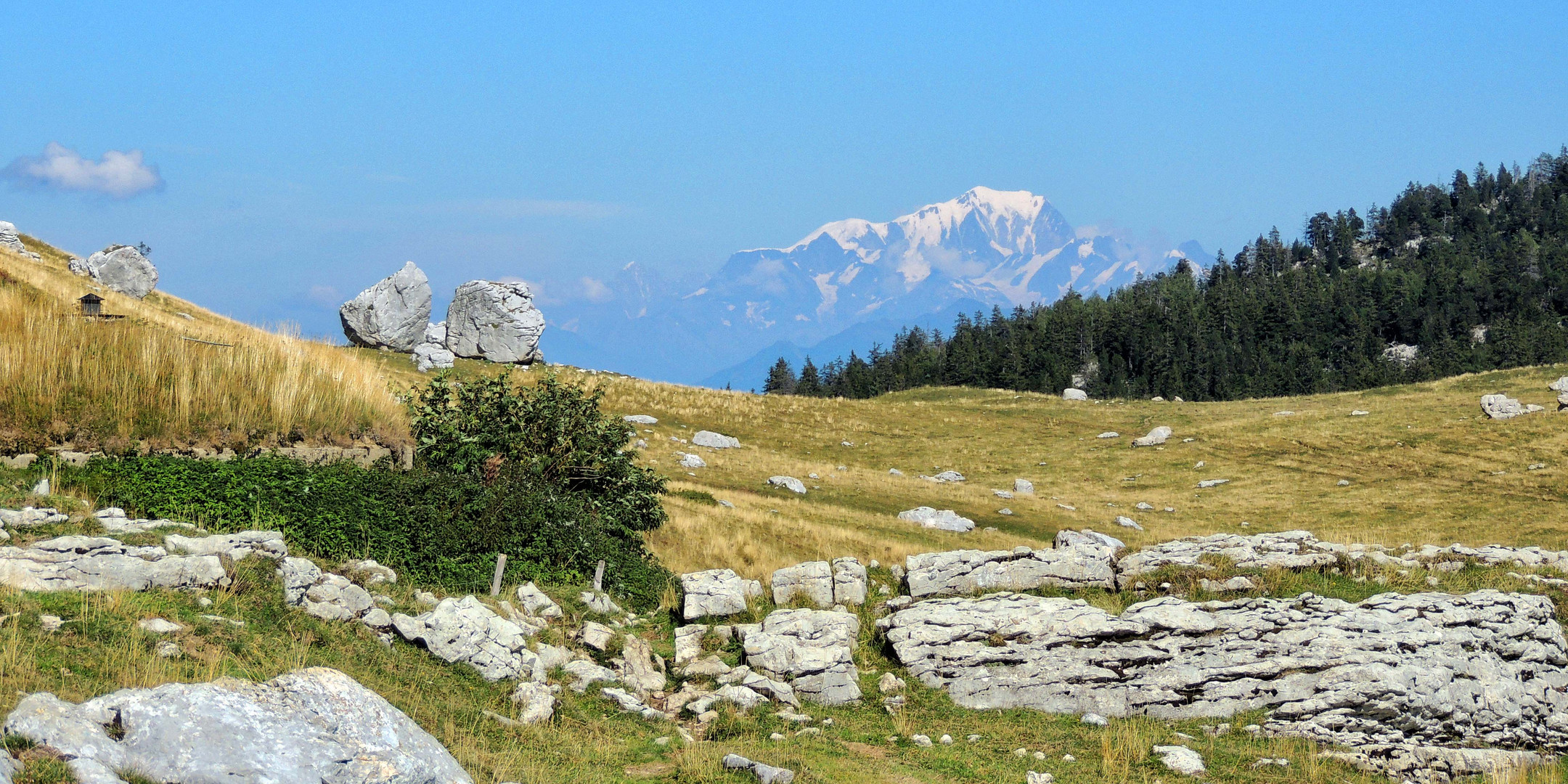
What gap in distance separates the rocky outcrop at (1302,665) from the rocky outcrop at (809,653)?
130 centimetres

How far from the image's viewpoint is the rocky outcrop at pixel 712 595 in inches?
706

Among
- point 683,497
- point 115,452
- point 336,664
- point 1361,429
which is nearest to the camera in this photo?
point 336,664

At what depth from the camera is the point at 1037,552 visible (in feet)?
65.2

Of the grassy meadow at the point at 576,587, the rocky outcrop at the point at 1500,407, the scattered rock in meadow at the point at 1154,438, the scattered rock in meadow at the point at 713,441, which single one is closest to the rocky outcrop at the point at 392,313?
the scattered rock in meadow at the point at 713,441

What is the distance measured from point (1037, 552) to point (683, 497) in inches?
651

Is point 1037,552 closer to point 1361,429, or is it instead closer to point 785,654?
point 785,654

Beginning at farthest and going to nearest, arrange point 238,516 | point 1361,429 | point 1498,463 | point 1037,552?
1. point 1361,429
2. point 1498,463
3. point 1037,552
4. point 238,516

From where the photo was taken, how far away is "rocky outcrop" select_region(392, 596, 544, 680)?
12.5m

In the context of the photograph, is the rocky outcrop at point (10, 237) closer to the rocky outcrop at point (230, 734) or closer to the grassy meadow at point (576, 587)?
the grassy meadow at point (576, 587)

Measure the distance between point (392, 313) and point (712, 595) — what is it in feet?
206

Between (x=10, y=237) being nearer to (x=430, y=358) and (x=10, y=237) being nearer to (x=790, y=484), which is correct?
(x=430, y=358)


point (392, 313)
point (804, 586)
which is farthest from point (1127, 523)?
point (392, 313)

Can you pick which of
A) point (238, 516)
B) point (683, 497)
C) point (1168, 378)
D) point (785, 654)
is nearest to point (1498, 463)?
point (683, 497)

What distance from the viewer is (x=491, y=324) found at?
250ft
